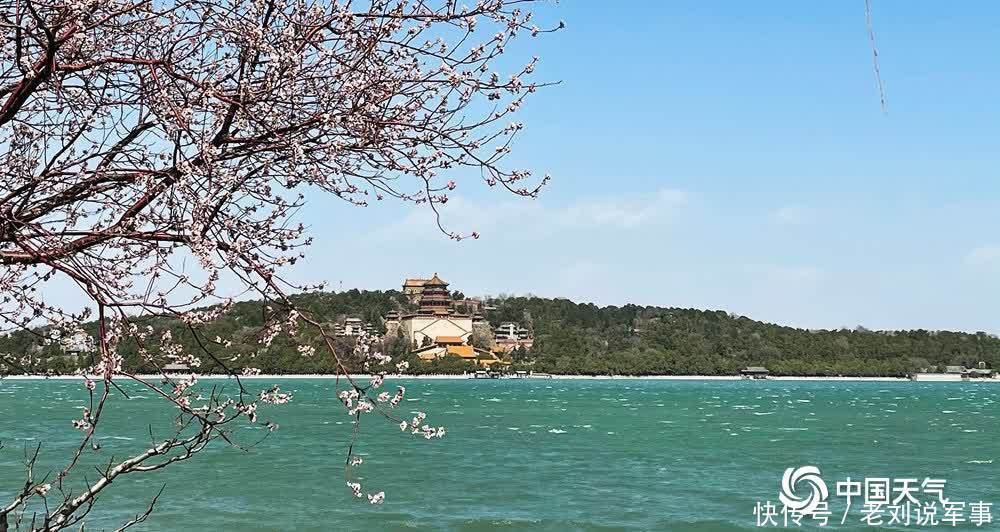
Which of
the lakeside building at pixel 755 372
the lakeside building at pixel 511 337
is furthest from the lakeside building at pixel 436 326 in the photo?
the lakeside building at pixel 755 372

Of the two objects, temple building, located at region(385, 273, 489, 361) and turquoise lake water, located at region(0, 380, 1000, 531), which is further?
temple building, located at region(385, 273, 489, 361)

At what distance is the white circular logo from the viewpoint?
894 inches

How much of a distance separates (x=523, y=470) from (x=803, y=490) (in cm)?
748

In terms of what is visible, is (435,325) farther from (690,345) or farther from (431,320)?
(690,345)

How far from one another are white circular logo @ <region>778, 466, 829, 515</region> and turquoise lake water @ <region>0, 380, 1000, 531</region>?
0.48 metres

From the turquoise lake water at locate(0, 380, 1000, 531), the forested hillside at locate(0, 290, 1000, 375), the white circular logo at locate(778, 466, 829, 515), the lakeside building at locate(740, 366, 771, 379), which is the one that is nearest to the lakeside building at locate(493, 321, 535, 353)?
the forested hillside at locate(0, 290, 1000, 375)

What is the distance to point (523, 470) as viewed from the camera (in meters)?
28.5

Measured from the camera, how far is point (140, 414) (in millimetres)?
63062

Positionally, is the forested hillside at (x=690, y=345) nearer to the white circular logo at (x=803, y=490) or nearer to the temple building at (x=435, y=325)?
the temple building at (x=435, y=325)

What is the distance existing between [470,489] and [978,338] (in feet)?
550

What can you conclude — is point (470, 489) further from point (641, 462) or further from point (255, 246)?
point (255, 246)

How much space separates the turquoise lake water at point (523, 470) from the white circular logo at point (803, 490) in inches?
18.9

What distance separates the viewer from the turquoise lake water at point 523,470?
20297 mm

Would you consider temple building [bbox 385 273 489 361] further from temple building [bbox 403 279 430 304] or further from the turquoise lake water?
the turquoise lake water
